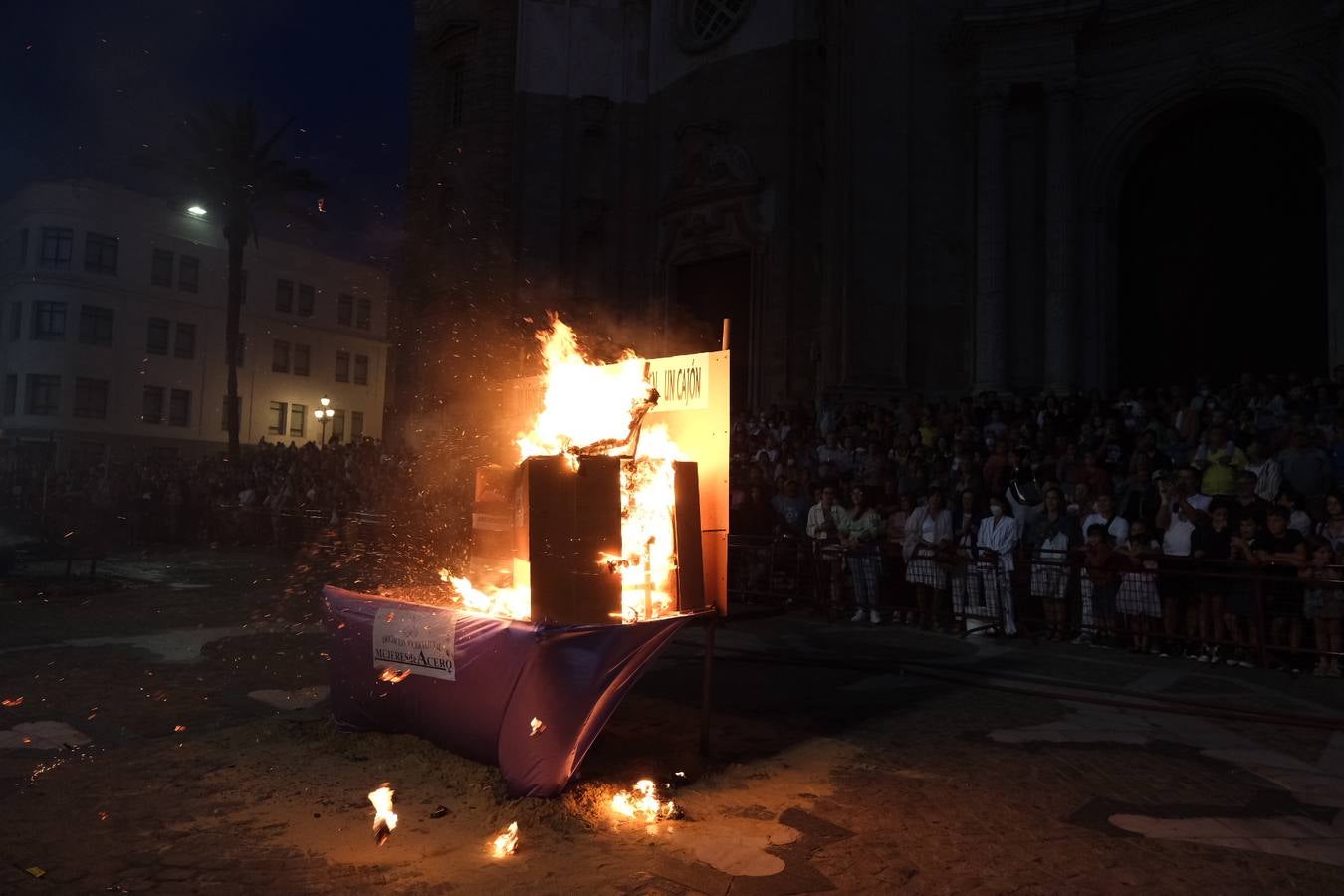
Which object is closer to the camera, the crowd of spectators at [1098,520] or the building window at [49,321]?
the crowd of spectators at [1098,520]

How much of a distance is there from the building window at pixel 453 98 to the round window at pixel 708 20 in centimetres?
926

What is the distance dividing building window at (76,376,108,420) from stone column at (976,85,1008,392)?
4018 cm

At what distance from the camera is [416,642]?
5727 millimetres

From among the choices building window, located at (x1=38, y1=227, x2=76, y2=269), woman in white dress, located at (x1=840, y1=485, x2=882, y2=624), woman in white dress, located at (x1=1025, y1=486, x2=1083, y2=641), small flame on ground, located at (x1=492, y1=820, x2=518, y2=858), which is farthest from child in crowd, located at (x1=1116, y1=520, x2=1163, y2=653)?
building window, located at (x1=38, y1=227, x2=76, y2=269)

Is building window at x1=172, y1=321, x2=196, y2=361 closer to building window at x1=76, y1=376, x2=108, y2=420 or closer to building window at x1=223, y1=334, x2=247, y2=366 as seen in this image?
building window at x1=223, y1=334, x2=247, y2=366

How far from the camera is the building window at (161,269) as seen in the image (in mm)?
44594

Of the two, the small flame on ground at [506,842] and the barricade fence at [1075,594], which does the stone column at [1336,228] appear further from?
the small flame on ground at [506,842]

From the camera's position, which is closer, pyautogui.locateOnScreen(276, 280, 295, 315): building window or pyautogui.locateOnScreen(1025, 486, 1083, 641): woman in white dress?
pyautogui.locateOnScreen(1025, 486, 1083, 641): woman in white dress

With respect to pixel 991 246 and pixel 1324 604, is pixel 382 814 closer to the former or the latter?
pixel 1324 604

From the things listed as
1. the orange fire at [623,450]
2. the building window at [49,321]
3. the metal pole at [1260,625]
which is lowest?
the metal pole at [1260,625]

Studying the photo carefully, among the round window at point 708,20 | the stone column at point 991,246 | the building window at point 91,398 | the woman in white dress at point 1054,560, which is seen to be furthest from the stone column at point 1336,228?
the building window at point 91,398

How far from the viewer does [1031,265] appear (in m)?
19.1

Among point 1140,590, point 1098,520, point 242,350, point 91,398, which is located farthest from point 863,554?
point 242,350

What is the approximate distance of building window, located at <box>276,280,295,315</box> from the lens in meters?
52.8
